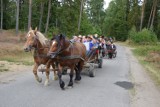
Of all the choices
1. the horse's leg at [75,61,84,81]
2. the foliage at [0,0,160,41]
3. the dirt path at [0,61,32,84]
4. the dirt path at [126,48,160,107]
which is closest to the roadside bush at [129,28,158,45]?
the foliage at [0,0,160,41]

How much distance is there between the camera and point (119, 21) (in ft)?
239

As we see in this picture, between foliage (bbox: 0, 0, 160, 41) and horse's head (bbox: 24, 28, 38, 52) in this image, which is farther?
foliage (bbox: 0, 0, 160, 41)

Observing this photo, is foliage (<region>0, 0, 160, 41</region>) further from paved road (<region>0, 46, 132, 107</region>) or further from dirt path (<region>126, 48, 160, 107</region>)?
paved road (<region>0, 46, 132, 107</region>)

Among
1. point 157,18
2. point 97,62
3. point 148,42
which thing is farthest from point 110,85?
point 157,18

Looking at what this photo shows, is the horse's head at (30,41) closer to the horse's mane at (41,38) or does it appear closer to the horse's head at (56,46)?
the horse's mane at (41,38)

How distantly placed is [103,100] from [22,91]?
9.00ft

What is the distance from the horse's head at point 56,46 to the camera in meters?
10.1

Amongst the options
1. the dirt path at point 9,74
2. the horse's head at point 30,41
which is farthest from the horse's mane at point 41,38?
the dirt path at point 9,74

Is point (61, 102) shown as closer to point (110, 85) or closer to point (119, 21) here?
point (110, 85)

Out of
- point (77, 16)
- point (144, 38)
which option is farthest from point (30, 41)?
point (144, 38)

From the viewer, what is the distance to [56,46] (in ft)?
33.4

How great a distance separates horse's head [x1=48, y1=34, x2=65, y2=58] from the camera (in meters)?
10.1

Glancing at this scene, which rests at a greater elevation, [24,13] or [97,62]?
[24,13]

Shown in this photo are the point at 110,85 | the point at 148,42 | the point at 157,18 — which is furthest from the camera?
the point at 157,18
